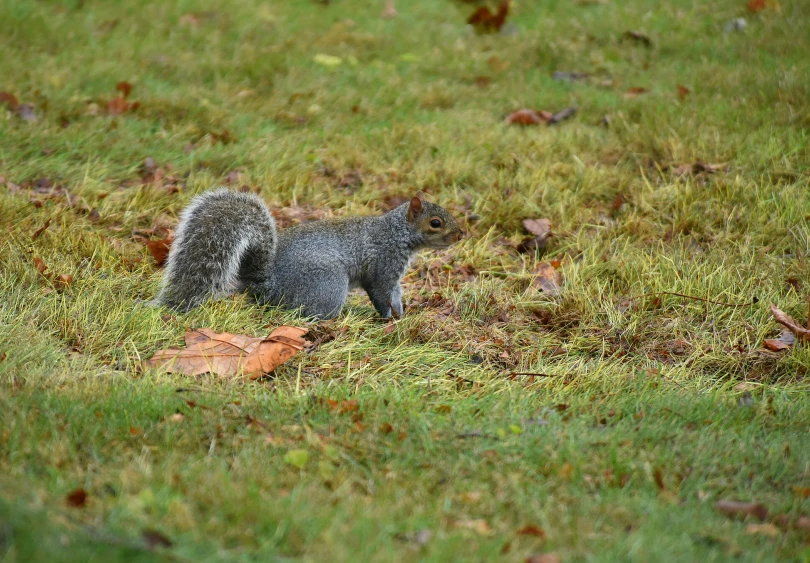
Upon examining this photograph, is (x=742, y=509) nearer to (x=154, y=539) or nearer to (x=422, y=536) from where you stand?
(x=422, y=536)

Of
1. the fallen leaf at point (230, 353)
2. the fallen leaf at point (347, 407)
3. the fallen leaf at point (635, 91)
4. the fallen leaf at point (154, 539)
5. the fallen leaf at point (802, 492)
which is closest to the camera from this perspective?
the fallen leaf at point (154, 539)

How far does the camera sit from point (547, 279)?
182 inches

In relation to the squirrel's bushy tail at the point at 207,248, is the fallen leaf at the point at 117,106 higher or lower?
higher

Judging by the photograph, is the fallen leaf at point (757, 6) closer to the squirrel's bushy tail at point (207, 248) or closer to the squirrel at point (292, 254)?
the squirrel at point (292, 254)

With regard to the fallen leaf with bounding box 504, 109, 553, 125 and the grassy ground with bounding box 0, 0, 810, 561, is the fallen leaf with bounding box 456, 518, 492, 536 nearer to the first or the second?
the grassy ground with bounding box 0, 0, 810, 561

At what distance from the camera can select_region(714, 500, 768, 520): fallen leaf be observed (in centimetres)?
259

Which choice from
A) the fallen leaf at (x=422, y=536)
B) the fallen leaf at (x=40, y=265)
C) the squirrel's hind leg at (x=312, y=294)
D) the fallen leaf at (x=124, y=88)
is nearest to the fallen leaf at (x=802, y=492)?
the fallen leaf at (x=422, y=536)

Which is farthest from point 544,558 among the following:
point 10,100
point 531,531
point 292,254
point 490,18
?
point 490,18

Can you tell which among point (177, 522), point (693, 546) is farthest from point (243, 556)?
point (693, 546)

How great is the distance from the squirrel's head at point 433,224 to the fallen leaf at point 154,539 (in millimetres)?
2529

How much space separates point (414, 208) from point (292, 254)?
25.9 inches

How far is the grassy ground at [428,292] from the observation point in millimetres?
2457

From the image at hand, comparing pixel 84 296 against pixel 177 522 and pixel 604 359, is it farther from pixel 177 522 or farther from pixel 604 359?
pixel 604 359

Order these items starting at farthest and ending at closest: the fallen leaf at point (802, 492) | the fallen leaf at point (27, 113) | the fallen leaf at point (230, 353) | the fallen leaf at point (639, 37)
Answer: the fallen leaf at point (639, 37)
the fallen leaf at point (27, 113)
the fallen leaf at point (230, 353)
the fallen leaf at point (802, 492)
